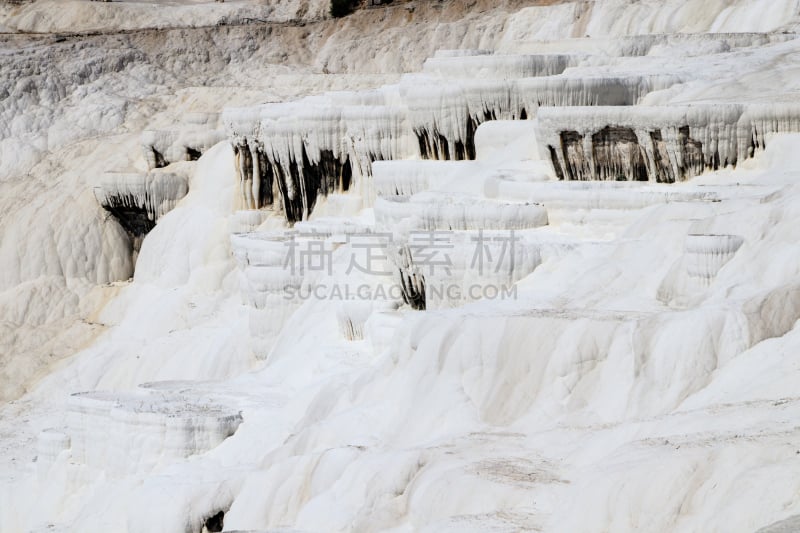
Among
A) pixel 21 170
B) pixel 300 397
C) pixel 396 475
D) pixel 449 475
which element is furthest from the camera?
pixel 21 170

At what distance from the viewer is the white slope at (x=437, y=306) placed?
12367 millimetres

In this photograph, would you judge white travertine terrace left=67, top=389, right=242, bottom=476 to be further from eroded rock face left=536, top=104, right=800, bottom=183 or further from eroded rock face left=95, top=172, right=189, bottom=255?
eroded rock face left=95, top=172, right=189, bottom=255

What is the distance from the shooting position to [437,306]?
731 inches

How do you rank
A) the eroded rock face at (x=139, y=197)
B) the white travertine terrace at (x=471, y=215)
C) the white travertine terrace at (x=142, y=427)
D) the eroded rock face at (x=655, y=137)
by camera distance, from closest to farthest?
1. the white travertine terrace at (x=142, y=427)
2. the white travertine terrace at (x=471, y=215)
3. the eroded rock face at (x=655, y=137)
4. the eroded rock face at (x=139, y=197)

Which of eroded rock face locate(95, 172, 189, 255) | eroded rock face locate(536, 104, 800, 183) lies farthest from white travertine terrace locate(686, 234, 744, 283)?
eroded rock face locate(95, 172, 189, 255)

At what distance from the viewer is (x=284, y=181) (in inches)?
1158

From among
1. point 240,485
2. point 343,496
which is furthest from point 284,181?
point 343,496

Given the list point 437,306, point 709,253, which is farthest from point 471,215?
point 709,253

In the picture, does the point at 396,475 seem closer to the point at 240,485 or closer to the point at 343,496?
the point at 343,496

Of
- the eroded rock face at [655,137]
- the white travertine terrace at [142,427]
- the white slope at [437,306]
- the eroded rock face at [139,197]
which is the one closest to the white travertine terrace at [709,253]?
the white slope at [437,306]

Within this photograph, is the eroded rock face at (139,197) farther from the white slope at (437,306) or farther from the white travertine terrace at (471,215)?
the white travertine terrace at (471,215)

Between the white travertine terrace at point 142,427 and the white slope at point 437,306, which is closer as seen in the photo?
the white slope at point 437,306

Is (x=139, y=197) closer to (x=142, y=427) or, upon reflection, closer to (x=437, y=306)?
(x=142, y=427)

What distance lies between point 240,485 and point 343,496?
8.31 ft
